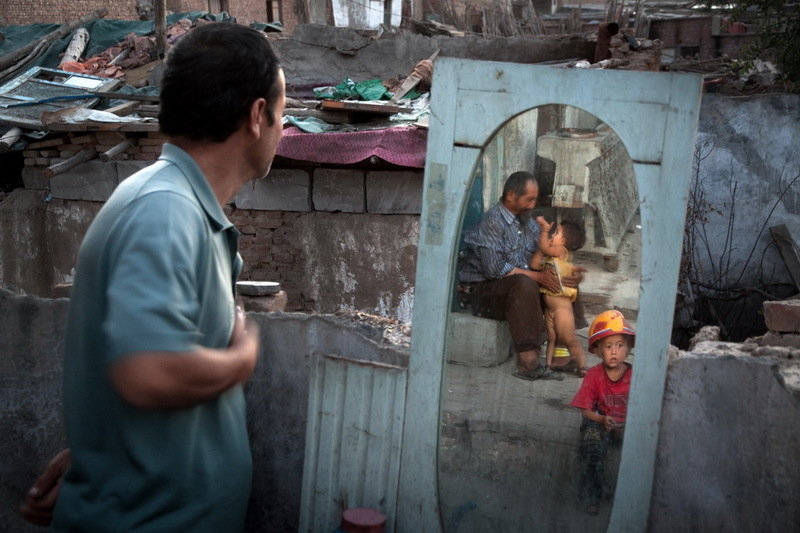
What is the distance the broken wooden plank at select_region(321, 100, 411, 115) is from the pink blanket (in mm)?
560

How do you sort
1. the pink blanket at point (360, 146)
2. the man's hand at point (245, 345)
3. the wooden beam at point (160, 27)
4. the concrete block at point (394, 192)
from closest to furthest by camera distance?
1. the man's hand at point (245, 345)
2. the pink blanket at point (360, 146)
3. the concrete block at point (394, 192)
4. the wooden beam at point (160, 27)

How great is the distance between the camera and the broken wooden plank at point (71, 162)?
841cm

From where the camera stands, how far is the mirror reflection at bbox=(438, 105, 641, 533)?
8.00 feet

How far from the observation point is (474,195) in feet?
8.23

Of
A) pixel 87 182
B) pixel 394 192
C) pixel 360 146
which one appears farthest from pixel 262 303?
pixel 87 182

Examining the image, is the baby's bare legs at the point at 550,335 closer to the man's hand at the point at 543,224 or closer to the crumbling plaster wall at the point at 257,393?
the man's hand at the point at 543,224

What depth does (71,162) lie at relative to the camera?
859 centimetres

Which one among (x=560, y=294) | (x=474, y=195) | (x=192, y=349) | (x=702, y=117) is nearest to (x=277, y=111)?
(x=192, y=349)

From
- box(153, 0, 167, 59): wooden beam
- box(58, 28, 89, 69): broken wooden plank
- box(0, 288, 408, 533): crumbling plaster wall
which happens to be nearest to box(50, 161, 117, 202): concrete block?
box(153, 0, 167, 59): wooden beam

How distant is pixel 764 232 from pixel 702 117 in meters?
1.36

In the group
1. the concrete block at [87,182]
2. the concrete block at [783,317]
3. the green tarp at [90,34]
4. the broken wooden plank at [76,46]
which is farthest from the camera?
the green tarp at [90,34]

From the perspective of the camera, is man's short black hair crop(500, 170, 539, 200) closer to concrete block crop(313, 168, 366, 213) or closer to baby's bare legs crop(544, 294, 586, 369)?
baby's bare legs crop(544, 294, 586, 369)

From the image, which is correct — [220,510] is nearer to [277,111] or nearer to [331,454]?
[277,111]

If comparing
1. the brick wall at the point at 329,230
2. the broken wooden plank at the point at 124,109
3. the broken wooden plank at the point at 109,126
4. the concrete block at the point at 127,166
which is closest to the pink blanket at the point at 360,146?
the brick wall at the point at 329,230
